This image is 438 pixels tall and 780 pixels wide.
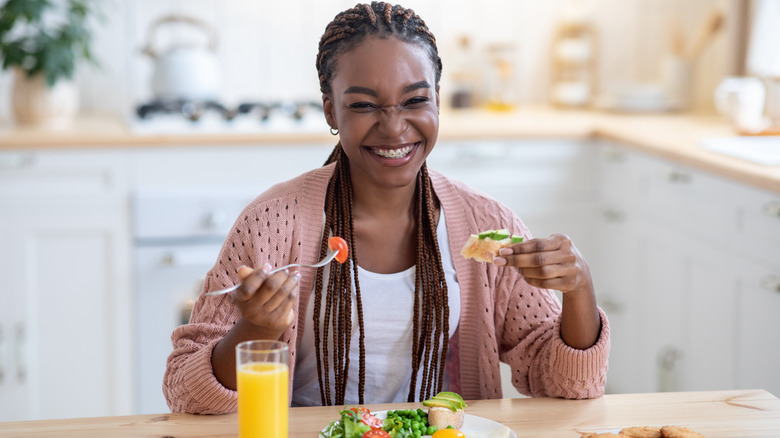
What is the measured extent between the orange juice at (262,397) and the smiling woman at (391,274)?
0.85 feet

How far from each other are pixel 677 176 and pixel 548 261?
1321 mm

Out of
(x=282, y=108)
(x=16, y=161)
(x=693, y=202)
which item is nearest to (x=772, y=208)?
(x=693, y=202)

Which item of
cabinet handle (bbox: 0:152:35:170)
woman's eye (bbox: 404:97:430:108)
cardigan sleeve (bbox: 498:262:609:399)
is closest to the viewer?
cardigan sleeve (bbox: 498:262:609:399)

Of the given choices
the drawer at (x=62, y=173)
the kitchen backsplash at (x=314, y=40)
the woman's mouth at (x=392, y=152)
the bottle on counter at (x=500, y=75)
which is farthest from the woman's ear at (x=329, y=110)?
the bottle on counter at (x=500, y=75)

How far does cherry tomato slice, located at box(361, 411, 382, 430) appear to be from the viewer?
108 centimetres

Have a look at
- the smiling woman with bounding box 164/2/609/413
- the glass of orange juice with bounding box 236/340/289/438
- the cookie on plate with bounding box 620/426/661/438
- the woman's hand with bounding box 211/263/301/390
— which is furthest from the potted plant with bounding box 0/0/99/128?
the cookie on plate with bounding box 620/426/661/438

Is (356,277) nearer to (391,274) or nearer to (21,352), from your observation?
(391,274)

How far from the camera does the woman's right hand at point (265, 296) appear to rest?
1078mm

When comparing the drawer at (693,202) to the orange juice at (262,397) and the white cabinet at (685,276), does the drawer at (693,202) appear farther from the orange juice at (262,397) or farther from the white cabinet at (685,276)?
the orange juice at (262,397)

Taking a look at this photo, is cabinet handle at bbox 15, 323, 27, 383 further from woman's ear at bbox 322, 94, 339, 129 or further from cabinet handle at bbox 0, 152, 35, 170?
woman's ear at bbox 322, 94, 339, 129

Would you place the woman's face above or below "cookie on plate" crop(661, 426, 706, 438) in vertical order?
above

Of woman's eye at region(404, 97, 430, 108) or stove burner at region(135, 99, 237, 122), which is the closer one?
woman's eye at region(404, 97, 430, 108)

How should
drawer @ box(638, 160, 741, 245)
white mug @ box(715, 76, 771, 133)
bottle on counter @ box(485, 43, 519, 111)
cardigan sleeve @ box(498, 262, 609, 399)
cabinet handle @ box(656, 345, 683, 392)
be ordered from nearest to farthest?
cardigan sleeve @ box(498, 262, 609, 399) → drawer @ box(638, 160, 741, 245) → cabinet handle @ box(656, 345, 683, 392) → white mug @ box(715, 76, 771, 133) → bottle on counter @ box(485, 43, 519, 111)

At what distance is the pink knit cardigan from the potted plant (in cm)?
166
